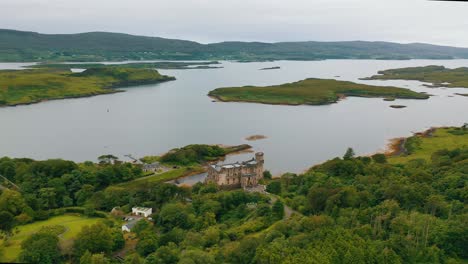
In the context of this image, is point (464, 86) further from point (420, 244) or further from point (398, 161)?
point (420, 244)

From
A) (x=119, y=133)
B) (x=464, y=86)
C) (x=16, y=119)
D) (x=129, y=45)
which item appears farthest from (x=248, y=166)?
(x=129, y=45)

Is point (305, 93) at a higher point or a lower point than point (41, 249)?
higher

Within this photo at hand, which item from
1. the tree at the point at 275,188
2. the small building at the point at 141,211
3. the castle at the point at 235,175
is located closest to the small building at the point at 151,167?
the castle at the point at 235,175

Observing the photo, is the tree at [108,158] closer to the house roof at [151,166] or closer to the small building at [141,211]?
the house roof at [151,166]

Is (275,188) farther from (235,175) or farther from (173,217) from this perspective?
(173,217)

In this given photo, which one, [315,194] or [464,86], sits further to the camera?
[464,86]

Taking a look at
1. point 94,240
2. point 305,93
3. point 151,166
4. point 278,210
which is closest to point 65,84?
point 305,93

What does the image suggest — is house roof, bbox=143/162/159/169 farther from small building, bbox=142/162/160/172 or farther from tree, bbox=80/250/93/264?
tree, bbox=80/250/93/264
